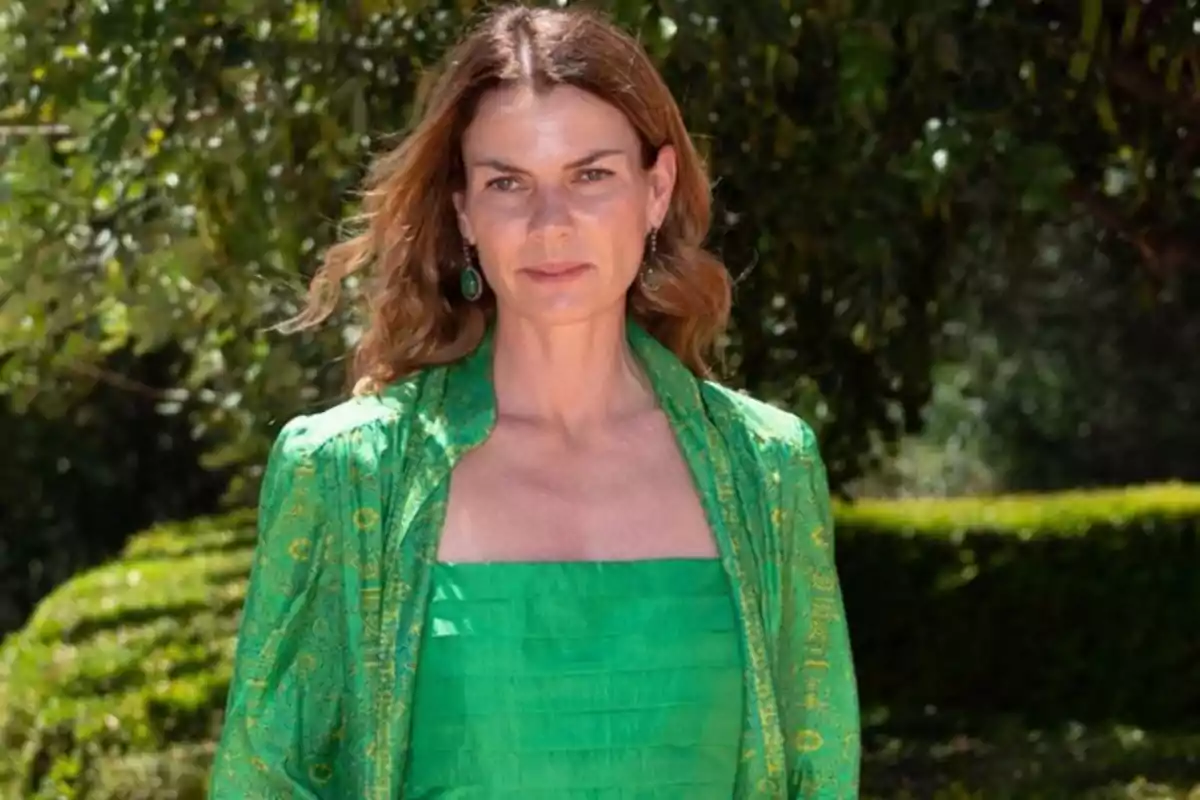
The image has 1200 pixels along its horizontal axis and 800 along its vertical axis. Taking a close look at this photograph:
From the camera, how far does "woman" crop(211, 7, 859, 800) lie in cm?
221

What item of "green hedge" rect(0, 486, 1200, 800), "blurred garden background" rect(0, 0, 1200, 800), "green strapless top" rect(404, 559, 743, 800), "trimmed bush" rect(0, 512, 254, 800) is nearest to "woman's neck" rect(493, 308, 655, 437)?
"green strapless top" rect(404, 559, 743, 800)

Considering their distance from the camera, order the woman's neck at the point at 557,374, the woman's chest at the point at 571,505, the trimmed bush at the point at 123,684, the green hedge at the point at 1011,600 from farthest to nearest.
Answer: the green hedge at the point at 1011,600 < the trimmed bush at the point at 123,684 < the woman's neck at the point at 557,374 < the woman's chest at the point at 571,505

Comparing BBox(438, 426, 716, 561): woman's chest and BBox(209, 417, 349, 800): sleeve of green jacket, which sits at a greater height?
BBox(438, 426, 716, 561): woman's chest

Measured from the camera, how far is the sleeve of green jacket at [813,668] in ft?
7.67

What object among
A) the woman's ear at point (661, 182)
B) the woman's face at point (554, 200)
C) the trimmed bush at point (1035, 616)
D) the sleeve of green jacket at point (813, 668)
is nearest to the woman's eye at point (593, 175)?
the woman's face at point (554, 200)

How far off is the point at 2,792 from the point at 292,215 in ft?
11.1

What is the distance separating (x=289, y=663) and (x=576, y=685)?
0.31 meters

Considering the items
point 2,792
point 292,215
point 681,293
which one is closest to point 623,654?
point 681,293

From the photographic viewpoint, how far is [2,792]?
6.89m

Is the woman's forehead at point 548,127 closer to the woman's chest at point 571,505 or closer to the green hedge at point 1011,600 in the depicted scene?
the woman's chest at point 571,505

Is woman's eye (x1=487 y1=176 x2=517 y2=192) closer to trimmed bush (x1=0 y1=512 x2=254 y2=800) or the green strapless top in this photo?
the green strapless top

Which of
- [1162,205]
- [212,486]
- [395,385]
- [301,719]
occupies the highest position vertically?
[212,486]

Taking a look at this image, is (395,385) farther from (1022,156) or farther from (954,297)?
(954,297)

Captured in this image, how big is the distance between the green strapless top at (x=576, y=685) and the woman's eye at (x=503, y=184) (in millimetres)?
426
